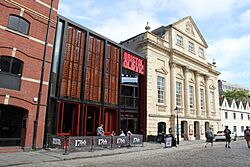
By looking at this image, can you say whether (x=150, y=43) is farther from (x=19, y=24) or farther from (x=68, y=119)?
(x=19, y=24)

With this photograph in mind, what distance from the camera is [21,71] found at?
1378 cm

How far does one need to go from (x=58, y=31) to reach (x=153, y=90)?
12.2 meters

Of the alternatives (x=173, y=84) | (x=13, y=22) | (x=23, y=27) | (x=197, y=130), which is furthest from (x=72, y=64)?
(x=197, y=130)

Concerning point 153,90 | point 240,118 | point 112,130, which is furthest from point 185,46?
point 240,118

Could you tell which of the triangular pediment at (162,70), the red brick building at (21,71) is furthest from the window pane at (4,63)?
the triangular pediment at (162,70)

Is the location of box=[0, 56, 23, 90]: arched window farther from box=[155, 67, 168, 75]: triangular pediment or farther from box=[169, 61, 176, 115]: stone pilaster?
box=[169, 61, 176, 115]: stone pilaster

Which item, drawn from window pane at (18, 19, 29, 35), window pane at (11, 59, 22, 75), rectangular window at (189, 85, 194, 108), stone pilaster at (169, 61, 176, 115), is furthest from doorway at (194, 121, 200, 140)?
window pane at (18, 19, 29, 35)

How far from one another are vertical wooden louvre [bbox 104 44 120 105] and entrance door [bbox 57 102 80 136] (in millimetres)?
3270

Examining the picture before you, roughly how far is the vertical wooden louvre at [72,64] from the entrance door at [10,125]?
3309 millimetres

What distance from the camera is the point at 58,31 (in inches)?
647

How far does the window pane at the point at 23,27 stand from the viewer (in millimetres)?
14172

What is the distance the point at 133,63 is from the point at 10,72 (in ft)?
40.6

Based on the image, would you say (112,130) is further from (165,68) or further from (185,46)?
(185,46)

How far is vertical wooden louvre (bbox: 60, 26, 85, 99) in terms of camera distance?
16422mm
